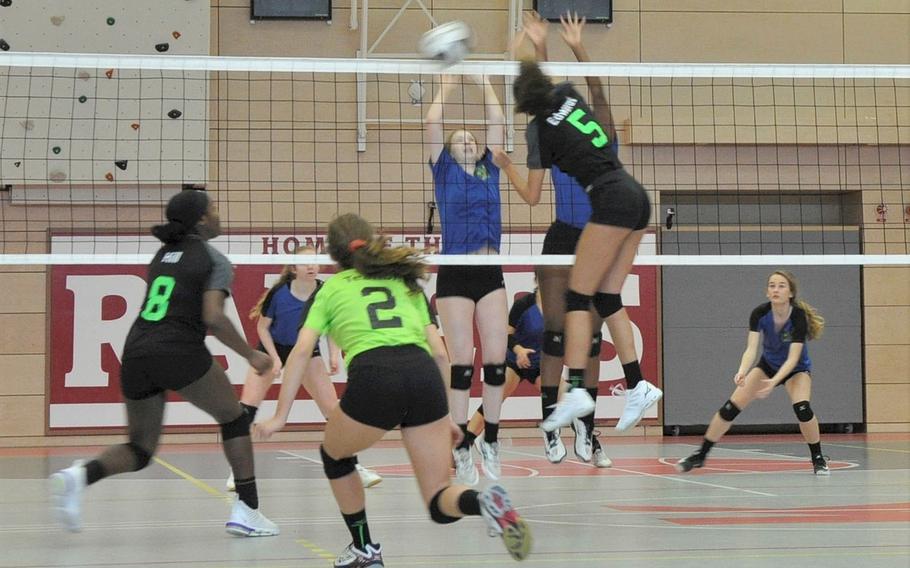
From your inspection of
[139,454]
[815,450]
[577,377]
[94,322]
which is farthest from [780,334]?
[94,322]

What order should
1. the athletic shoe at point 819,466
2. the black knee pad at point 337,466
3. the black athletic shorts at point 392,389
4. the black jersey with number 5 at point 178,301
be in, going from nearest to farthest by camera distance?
the black athletic shorts at point 392,389 → the black knee pad at point 337,466 → the black jersey with number 5 at point 178,301 → the athletic shoe at point 819,466

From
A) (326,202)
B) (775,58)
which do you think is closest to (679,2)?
(775,58)

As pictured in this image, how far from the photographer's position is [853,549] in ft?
19.2

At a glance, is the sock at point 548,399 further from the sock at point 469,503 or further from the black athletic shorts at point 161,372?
the sock at point 469,503

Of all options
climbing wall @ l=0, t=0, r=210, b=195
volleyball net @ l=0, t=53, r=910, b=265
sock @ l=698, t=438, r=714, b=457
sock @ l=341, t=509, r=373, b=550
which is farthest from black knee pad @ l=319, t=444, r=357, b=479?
climbing wall @ l=0, t=0, r=210, b=195

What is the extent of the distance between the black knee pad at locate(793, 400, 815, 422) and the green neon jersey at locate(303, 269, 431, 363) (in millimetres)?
6174

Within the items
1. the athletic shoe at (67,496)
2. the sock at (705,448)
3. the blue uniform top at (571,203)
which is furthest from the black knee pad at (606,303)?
the sock at (705,448)

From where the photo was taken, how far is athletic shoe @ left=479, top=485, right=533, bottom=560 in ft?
15.6

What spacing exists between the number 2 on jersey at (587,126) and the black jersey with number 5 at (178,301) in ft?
6.55

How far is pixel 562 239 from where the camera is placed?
7.84 metres

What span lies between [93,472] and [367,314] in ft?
6.56

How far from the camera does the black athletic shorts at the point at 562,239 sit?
7809mm

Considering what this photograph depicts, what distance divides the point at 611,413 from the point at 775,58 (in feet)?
17.4

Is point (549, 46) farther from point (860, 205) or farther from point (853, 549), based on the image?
point (853, 549)
